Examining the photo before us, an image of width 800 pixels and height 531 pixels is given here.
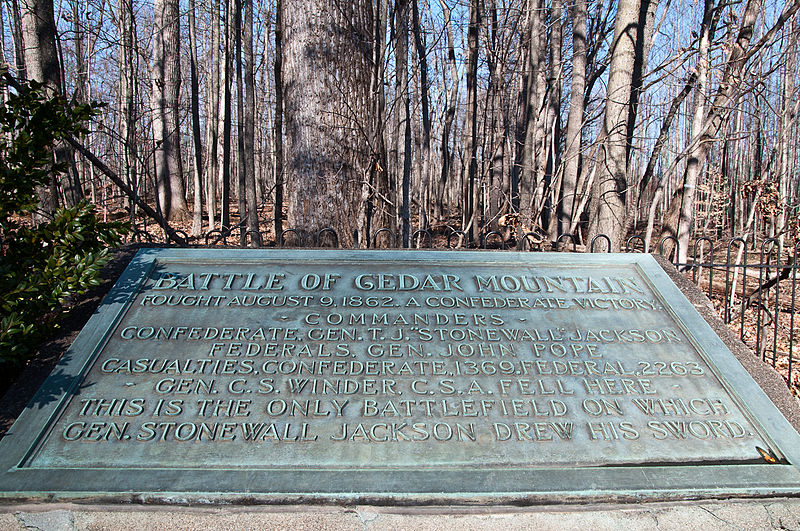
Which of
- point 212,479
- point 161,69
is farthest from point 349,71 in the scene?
point 161,69

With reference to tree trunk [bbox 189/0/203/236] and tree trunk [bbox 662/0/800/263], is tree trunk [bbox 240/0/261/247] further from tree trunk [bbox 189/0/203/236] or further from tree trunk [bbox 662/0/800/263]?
tree trunk [bbox 662/0/800/263]

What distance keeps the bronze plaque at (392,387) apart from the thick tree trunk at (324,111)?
5.63ft

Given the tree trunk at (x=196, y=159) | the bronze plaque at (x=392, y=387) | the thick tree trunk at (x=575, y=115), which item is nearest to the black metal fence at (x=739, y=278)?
the bronze plaque at (x=392, y=387)

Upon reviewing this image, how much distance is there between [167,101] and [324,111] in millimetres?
15460

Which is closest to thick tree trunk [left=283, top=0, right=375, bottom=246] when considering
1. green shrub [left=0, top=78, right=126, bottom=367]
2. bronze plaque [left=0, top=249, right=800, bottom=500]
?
bronze plaque [left=0, top=249, right=800, bottom=500]

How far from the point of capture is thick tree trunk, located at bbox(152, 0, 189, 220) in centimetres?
1783

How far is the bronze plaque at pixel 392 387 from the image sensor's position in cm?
230

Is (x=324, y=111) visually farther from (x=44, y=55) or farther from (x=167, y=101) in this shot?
(x=167, y=101)

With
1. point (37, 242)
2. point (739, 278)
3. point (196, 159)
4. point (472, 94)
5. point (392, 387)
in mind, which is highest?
point (472, 94)

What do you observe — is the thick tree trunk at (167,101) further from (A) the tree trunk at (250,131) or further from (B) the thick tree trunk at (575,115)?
(B) the thick tree trunk at (575,115)

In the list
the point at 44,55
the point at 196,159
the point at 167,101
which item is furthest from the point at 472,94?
the point at 167,101

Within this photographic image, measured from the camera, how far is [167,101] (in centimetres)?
1828

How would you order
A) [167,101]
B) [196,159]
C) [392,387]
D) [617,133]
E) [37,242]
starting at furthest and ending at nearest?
[167,101]
[196,159]
[617,133]
[37,242]
[392,387]

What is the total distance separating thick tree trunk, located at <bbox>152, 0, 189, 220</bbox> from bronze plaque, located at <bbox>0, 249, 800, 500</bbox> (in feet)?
53.6
